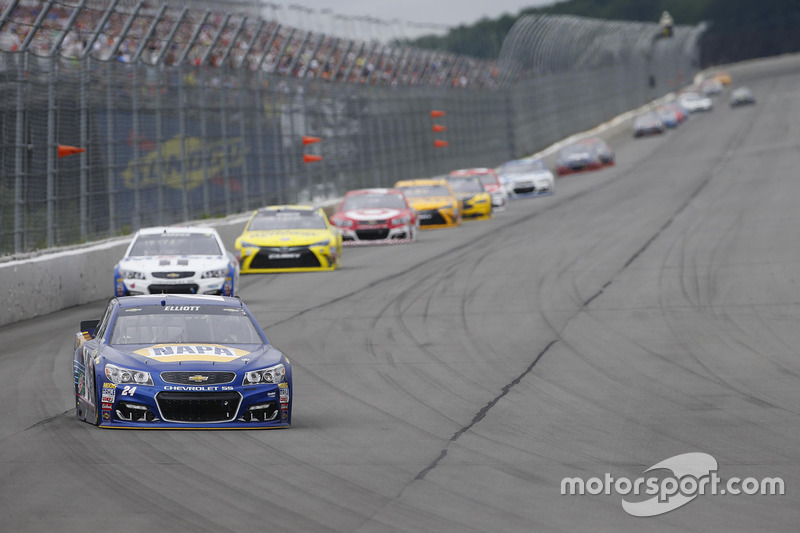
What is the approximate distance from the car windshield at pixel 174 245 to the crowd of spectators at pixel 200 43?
3101 millimetres

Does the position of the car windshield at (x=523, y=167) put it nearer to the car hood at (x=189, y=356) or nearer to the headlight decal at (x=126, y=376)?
the car hood at (x=189, y=356)

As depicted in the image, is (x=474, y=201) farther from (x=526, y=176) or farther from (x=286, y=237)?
(x=286, y=237)

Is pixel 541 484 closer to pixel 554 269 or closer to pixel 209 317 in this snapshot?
pixel 209 317

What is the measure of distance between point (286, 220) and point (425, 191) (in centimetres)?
1039

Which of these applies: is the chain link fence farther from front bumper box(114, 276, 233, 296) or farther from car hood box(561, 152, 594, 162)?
car hood box(561, 152, 594, 162)

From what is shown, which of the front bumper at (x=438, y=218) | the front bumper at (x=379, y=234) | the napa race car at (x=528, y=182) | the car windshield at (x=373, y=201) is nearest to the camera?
the front bumper at (x=379, y=234)

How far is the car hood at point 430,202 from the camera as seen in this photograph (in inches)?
1346

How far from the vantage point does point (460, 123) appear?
51375mm

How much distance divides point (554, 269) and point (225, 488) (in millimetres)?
15353

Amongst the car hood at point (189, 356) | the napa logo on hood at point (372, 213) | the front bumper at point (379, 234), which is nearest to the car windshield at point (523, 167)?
the napa logo on hood at point (372, 213)

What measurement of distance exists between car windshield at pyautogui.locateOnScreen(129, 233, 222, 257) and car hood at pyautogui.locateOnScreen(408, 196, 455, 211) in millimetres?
14150

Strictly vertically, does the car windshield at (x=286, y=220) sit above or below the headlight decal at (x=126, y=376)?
above

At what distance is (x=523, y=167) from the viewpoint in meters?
45.1
